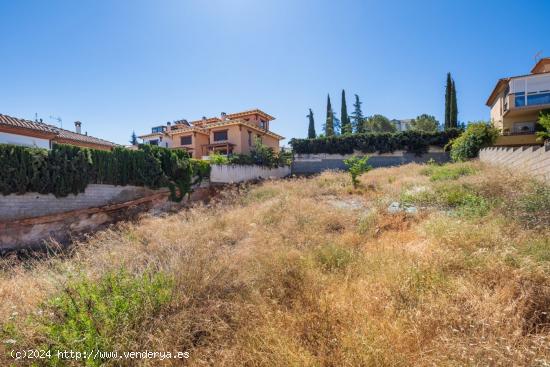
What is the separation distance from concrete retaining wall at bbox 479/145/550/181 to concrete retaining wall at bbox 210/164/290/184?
13365 mm

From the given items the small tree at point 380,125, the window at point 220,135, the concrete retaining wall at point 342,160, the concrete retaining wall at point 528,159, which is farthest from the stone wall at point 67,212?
the small tree at point 380,125

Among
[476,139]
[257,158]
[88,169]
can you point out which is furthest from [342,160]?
[88,169]

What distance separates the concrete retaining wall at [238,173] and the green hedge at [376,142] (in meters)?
4.05

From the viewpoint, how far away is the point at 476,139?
41.5 feet

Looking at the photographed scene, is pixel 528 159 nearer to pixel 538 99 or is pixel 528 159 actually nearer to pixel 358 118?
pixel 538 99

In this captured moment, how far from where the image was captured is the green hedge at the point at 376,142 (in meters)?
18.8

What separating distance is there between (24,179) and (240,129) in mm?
17402

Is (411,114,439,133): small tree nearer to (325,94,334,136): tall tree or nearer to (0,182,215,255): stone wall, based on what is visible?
(325,94,334,136): tall tree

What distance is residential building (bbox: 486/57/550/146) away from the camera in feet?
52.0

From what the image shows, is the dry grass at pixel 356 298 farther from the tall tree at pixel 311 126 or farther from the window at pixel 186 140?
the tall tree at pixel 311 126

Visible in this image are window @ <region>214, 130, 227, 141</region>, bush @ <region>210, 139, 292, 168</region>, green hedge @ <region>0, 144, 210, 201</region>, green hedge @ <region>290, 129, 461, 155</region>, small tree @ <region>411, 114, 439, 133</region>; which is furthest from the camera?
small tree @ <region>411, 114, 439, 133</region>

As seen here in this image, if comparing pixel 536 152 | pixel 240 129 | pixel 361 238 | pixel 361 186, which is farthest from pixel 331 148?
pixel 361 238

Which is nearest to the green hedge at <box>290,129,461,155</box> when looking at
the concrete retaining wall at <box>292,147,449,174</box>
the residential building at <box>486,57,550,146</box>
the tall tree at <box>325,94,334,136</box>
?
the concrete retaining wall at <box>292,147,449,174</box>

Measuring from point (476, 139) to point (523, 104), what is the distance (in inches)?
306
